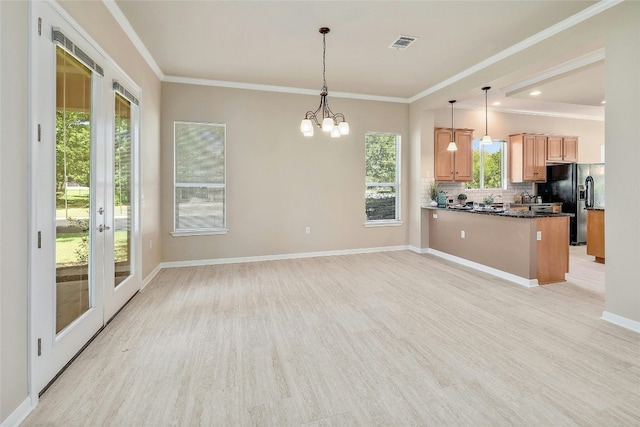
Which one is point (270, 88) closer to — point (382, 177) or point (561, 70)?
point (382, 177)

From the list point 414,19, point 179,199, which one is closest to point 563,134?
point 414,19

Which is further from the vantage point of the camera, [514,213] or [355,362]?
[514,213]

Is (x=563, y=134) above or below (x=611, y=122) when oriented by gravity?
above

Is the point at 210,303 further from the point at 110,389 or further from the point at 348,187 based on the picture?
the point at 348,187

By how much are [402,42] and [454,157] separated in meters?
3.31

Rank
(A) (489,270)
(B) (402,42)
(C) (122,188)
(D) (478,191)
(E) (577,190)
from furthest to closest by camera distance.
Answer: (D) (478,191)
(E) (577,190)
(A) (489,270)
(B) (402,42)
(C) (122,188)

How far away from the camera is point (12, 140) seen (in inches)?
68.8

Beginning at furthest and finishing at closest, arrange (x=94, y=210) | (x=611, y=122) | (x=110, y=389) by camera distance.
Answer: (x=611, y=122) → (x=94, y=210) → (x=110, y=389)

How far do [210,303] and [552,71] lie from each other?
5664 millimetres

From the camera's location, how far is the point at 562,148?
767 cm

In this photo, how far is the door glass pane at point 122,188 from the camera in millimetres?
3342

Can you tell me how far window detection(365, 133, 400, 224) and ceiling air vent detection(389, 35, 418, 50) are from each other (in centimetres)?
235

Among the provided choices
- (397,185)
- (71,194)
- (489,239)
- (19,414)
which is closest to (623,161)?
(489,239)

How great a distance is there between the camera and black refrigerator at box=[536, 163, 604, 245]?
274 inches
